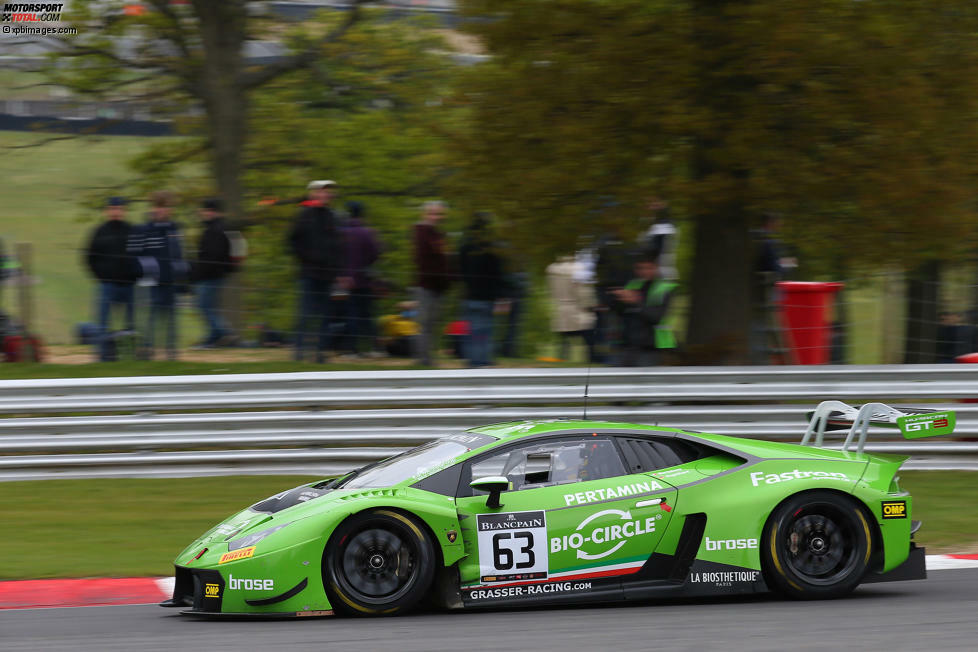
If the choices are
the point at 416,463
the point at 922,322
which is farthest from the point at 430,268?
the point at 416,463

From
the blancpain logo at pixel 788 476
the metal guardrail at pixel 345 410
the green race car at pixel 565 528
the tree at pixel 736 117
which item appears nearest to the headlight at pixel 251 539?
the green race car at pixel 565 528

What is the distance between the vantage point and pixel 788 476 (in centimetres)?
721

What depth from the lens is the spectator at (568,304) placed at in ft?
42.2

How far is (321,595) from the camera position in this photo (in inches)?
259

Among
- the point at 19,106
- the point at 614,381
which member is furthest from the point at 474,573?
the point at 19,106

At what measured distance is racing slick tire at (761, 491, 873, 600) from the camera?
7.07m

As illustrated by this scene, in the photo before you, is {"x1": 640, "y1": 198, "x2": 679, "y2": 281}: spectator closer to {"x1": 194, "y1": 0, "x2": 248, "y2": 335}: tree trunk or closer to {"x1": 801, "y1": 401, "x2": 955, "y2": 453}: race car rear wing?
{"x1": 801, "y1": 401, "x2": 955, "y2": 453}: race car rear wing

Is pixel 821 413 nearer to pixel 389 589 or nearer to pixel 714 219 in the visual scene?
pixel 389 589

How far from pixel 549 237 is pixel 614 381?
4.79ft

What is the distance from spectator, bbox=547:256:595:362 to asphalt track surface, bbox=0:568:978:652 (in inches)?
230

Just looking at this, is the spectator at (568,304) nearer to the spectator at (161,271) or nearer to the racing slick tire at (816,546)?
the spectator at (161,271)

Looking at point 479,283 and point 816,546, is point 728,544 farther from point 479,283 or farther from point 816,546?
point 479,283

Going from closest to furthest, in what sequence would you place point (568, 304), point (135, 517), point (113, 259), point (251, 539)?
point (251, 539) → point (135, 517) → point (113, 259) → point (568, 304)

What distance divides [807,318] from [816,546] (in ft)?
21.2
